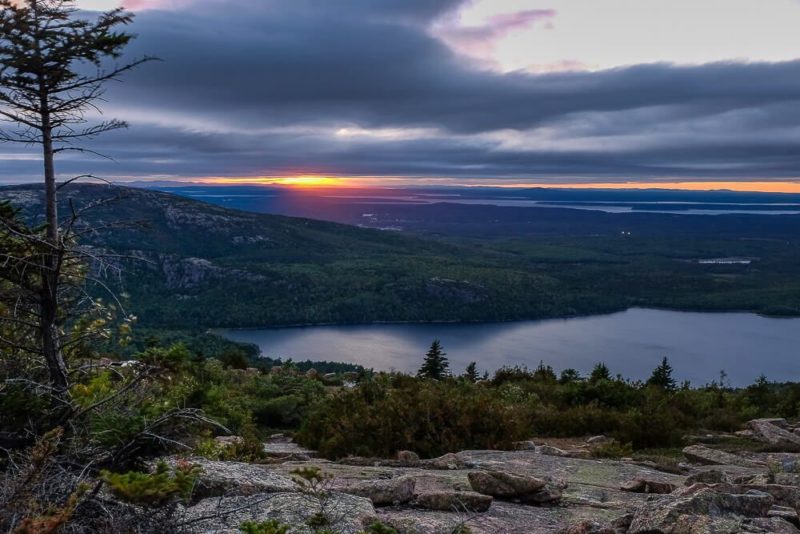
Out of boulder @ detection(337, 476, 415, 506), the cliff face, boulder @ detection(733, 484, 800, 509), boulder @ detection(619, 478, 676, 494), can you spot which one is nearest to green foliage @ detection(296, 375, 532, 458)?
boulder @ detection(619, 478, 676, 494)

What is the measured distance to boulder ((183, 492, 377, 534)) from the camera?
5207 mm

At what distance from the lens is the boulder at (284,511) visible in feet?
17.1

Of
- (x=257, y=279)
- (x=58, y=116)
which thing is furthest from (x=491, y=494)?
(x=257, y=279)

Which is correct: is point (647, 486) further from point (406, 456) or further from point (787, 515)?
point (406, 456)

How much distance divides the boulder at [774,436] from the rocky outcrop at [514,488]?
8.36m

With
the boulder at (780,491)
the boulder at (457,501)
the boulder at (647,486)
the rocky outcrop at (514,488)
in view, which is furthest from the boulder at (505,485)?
the boulder at (780,491)

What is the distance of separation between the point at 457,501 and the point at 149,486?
3.37 metres

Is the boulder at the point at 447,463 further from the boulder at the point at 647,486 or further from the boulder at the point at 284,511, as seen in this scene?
the boulder at the point at 284,511

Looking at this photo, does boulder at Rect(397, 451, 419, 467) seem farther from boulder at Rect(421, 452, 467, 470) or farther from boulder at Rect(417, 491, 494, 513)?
boulder at Rect(417, 491, 494, 513)

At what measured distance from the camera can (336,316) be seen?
14975 centimetres

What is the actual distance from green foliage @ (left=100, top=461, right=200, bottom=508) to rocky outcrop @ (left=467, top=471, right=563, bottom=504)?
140 inches

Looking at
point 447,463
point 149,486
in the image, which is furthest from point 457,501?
point 149,486

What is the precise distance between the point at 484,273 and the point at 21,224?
610ft

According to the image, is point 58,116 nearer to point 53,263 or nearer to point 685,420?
point 53,263
